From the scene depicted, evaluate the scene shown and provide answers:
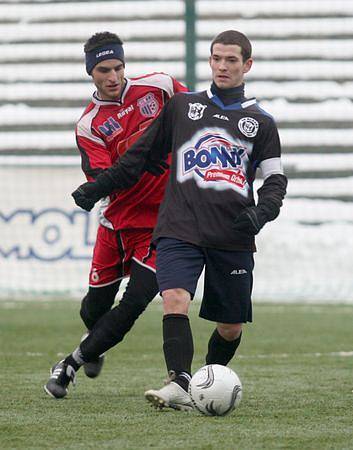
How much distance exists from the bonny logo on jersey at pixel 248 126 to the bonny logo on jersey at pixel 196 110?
0.63ft

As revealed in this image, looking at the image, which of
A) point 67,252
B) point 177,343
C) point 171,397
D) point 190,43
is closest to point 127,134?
point 177,343

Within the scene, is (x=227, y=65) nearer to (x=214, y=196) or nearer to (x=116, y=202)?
(x=214, y=196)

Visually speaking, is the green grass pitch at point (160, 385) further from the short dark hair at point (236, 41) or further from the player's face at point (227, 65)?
the short dark hair at point (236, 41)

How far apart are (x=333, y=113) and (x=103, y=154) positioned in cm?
979

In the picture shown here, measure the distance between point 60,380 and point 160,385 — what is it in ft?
2.30

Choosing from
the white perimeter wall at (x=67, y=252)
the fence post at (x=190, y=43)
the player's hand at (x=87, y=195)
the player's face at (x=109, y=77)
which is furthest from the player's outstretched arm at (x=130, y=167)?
the fence post at (x=190, y=43)

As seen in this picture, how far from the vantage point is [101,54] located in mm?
6820

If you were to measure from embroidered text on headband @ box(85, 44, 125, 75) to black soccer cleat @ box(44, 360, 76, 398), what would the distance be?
1558 mm

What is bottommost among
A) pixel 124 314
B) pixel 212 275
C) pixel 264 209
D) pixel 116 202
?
pixel 124 314

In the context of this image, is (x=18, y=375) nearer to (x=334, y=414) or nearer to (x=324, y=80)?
(x=334, y=414)

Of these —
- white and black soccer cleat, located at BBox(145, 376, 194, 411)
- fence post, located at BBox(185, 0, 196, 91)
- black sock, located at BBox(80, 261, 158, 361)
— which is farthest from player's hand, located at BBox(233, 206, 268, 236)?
fence post, located at BBox(185, 0, 196, 91)

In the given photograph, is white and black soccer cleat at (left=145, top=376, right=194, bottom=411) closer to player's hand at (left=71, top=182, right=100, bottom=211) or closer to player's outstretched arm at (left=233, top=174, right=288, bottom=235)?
player's outstretched arm at (left=233, top=174, right=288, bottom=235)

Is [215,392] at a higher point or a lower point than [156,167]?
lower

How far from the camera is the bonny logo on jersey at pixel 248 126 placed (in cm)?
614
